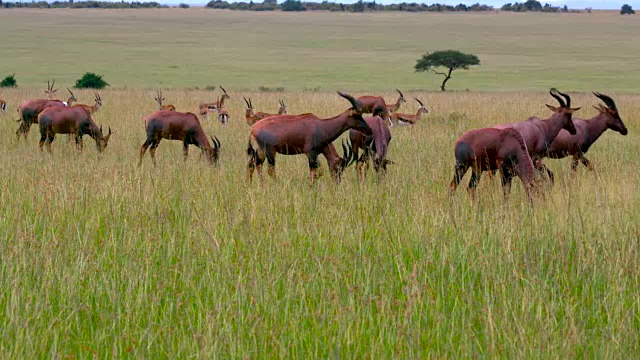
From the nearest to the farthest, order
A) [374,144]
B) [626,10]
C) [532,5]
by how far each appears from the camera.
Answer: [374,144] < [626,10] < [532,5]

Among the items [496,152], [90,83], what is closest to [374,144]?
[496,152]

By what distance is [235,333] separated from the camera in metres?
4.63

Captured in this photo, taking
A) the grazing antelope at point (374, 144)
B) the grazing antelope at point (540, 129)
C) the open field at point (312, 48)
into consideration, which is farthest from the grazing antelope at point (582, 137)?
the open field at point (312, 48)

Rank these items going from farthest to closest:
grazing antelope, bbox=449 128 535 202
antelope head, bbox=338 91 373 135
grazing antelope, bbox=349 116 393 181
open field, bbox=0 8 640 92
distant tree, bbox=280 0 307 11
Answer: distant tree, bbox=280 0 307 11 → open field, bbox=0 8 640 92 → grazing antelope, bbox=349 116 393 181 → antelope head, bbox=338 91 373 135 → grazing antelope, bbox=449 128 535 202

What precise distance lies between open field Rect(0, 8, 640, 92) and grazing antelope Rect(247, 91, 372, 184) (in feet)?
115

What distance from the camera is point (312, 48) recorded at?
8275cm

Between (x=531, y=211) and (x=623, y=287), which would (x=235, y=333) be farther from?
(x=531, y=211)

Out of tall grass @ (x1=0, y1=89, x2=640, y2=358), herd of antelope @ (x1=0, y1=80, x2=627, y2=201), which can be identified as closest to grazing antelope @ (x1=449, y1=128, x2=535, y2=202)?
herd of antelope @ (x1=0, y1=80, x2=627, y2=201)

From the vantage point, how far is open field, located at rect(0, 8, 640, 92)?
54.8 meters

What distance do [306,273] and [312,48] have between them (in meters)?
78.2

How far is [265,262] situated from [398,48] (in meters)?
78.7

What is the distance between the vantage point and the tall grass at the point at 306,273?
4488mm

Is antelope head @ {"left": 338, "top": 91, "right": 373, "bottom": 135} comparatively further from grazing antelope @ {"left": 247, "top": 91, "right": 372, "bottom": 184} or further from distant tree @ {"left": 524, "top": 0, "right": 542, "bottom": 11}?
distant tree @ {"left": 524, "top": 0, "right": 542, "bottom": 11}

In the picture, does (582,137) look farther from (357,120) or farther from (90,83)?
(90,83)
